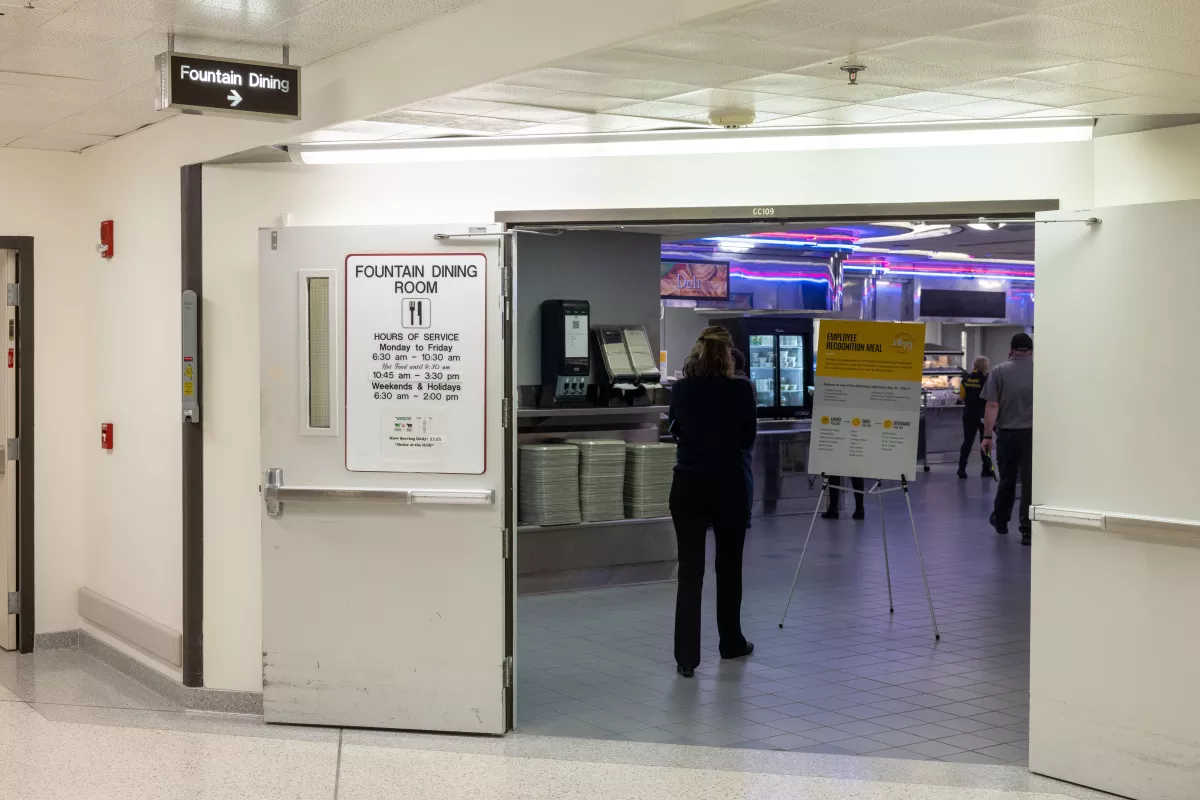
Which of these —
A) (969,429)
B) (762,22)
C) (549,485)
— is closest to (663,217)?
(762,22)

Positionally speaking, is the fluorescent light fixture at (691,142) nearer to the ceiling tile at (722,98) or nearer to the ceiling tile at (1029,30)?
the ceiling tile at (722,98)

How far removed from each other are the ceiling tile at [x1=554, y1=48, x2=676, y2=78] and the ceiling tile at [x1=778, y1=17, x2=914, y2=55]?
1.38 ft

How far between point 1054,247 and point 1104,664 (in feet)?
4.89

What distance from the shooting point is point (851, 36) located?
329 cm

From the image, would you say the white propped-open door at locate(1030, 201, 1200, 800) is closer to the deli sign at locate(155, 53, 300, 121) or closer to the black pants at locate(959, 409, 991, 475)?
the deli sign at locate(155, 53, 300, 121)

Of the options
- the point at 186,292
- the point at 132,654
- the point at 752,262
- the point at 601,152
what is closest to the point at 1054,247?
the point at 601,152

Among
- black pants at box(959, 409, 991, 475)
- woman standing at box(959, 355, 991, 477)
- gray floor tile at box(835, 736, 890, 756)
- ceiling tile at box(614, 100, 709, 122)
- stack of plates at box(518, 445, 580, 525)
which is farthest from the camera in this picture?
black pants at box(959, 409, 991, 475)

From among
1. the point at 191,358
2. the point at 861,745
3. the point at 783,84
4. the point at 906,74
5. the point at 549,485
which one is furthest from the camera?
the point at 549,485

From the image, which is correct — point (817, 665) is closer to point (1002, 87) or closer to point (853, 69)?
point (1002, 87)

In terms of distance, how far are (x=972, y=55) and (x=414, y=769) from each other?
10.3 feet

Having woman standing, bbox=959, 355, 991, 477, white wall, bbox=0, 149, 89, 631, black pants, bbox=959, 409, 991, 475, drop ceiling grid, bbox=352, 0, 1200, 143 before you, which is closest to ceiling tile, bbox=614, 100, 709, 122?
drop ceiling grid, bbox=352, 0, 1200, 143

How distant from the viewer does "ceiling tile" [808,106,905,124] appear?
4.29 metres

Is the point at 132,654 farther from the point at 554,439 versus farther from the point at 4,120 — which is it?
the point at 554,439

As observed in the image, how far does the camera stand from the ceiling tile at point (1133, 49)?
3209mm
